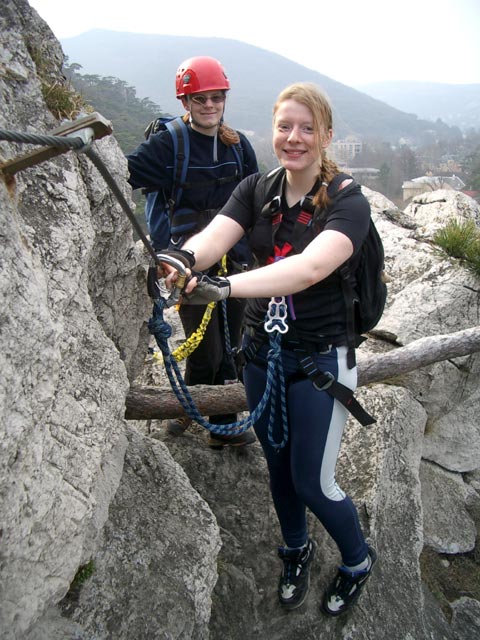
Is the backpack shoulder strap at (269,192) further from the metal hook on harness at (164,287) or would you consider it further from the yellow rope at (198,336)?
the yellow rope at (198,336)

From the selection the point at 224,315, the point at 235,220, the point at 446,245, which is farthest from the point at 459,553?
the point at 235,220

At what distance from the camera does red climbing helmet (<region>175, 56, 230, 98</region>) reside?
13.3 ft

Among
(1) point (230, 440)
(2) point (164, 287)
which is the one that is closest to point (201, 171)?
(2) point (164, 287)

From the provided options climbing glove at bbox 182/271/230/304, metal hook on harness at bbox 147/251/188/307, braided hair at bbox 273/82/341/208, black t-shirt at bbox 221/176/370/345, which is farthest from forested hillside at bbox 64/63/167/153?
climbing glove at bbox 182/271/230/304

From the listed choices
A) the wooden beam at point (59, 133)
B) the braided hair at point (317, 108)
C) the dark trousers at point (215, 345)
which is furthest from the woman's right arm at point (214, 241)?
the dark trousers at point (215, 345)

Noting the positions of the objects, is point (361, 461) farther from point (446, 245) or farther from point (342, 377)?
point (446, 245)

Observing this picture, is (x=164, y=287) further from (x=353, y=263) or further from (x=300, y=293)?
(x=353, y=263)

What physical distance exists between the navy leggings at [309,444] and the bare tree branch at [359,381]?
1023mm

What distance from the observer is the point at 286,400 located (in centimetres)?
329

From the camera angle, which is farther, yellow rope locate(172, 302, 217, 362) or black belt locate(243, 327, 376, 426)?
yellow rope locate(172, 302, 217, 362)

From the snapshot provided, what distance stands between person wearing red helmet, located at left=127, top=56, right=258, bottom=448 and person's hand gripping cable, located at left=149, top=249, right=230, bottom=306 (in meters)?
1.32

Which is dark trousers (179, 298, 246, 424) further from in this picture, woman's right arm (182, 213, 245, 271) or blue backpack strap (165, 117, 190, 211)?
woman's right arm (182, 213, 245, 271)

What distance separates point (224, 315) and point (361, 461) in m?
2.05

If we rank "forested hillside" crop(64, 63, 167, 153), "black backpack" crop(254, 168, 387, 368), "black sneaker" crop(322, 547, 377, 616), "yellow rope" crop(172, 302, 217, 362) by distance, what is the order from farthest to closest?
"forested hillside" crop(64, 63, 167, 153) → "yellow rope" crop(172, 302, 217, 362) → "black sneaker" crop(322, 547, 377, 616) → "black backpack" crop(254, 168, 387, 368)
